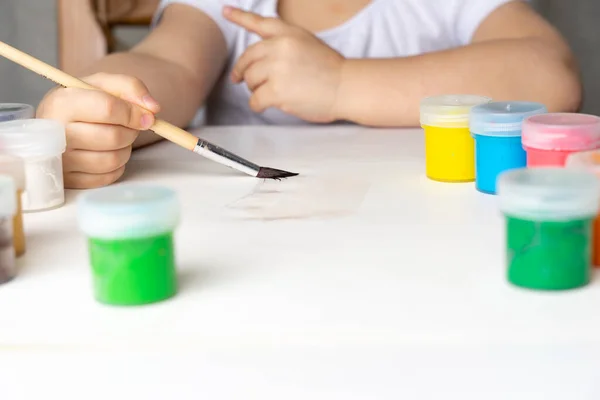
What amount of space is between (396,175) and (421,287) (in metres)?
0.25

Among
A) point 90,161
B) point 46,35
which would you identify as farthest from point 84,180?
point 46,35

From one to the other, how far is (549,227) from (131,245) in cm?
20

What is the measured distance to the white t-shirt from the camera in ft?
3.59

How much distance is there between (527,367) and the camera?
0.37 metres

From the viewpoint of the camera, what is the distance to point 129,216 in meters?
0.41

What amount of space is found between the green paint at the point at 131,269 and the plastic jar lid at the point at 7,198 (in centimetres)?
6

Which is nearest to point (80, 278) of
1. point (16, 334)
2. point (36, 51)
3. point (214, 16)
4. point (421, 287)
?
point (16, 334)

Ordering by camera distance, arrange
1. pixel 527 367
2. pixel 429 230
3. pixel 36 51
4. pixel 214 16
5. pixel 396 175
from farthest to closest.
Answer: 1. pixel 36 51
2. pixel 214 16
3. pixel 396 175
4. pixel 429 230
5. pixel 527 367

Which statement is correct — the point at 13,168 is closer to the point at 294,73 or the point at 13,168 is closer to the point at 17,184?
the point at 17,184

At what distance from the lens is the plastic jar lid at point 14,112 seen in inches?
27.1

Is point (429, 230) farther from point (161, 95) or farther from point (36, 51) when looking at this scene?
point (36, 51)

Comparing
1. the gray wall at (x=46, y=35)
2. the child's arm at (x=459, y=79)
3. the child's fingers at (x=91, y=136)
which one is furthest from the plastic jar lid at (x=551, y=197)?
the gray wall at (x=46, y=35)

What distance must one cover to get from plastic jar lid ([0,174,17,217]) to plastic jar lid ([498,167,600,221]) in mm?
245

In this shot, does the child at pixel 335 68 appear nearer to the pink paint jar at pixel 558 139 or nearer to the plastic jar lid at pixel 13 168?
the plastic jar lid at pixel 13 168
